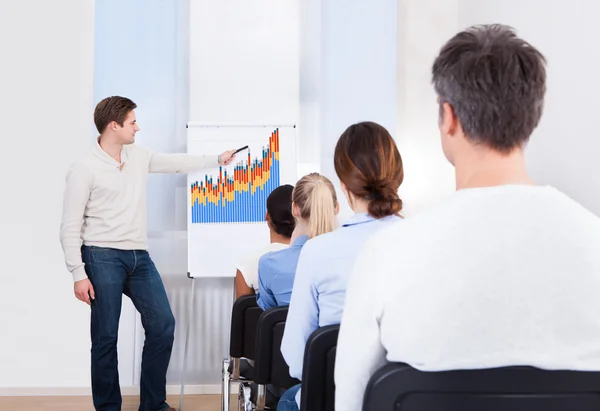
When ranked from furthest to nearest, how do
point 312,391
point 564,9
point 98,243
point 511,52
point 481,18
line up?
point 481,18 → point 98,243 → point 564,9 → point 312,391 → point 511,52

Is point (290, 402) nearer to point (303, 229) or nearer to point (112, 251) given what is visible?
point (303, 229)

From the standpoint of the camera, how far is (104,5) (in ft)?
13.8

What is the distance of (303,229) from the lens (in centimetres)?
249

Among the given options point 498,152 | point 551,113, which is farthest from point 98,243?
point 498,152

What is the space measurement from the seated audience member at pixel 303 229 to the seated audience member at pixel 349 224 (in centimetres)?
61

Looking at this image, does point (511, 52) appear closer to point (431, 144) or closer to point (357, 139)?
point (357, 139)

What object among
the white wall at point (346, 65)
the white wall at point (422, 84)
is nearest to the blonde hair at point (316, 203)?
the white wall at point (346, 65)

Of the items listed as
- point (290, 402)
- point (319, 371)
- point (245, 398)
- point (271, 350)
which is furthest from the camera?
point (245, 398)

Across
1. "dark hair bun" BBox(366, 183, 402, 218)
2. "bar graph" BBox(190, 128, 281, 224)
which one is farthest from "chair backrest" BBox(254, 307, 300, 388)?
"bar graph" BBox(190, 128, 281, 224)

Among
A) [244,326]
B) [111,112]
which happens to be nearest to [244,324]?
[244,326]

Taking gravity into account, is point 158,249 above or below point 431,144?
below

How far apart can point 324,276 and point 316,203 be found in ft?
2.25

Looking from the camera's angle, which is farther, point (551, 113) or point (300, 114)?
point (300, 114)

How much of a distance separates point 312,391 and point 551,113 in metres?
2.02
